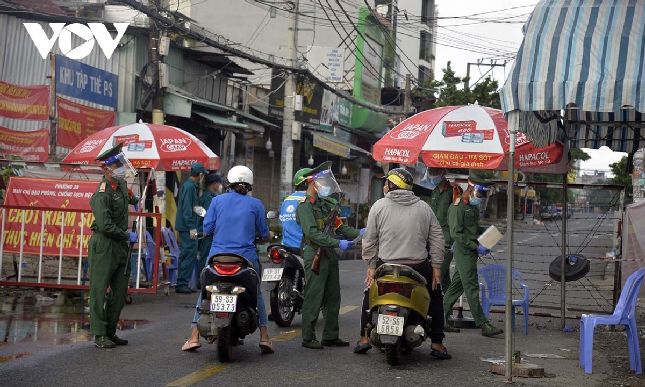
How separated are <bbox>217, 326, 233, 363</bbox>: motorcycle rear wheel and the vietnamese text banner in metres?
13.1

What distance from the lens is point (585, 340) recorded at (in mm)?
8773

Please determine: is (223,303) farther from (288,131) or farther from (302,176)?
(288,131)

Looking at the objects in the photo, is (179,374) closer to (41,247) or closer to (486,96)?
(41,247)

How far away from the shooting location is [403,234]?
870 centimetres

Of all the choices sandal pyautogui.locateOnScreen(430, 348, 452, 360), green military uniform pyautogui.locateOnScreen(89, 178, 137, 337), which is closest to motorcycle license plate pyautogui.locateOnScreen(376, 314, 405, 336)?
sandal pyautogui.locateOnScreen(430, 348, 452, 360)

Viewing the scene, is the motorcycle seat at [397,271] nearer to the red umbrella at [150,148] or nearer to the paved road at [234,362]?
the paved road at [234,362]

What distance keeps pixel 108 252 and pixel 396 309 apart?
2954 mm

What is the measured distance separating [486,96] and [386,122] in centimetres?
516

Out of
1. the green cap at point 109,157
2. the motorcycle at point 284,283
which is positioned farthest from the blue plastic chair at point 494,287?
the green cap at point 109,157

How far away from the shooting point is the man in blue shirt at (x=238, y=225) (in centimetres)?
870

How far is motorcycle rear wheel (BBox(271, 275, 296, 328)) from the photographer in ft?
36.1

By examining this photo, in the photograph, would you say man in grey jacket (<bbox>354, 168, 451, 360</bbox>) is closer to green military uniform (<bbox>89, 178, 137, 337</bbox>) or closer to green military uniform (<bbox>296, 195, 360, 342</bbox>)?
green military uniform (<bbox>296, 195, 360, 342</bbox>)

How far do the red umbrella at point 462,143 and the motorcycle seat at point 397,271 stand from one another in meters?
3.25

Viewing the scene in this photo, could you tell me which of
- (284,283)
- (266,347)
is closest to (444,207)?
(284,283)
